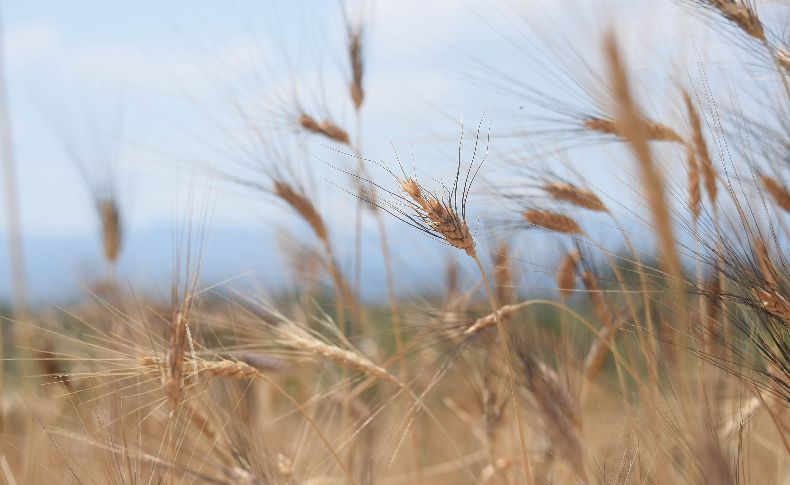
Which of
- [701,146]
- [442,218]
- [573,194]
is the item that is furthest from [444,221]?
[701,146]

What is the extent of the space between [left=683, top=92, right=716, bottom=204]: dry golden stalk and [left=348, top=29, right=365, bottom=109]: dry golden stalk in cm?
97

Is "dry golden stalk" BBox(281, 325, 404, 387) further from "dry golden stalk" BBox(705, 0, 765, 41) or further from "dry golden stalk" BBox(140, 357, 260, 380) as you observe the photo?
"dry golden stalk" BBox(705, 0, 765, 41)

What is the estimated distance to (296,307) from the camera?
3.02 metres

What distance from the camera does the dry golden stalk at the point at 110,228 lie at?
261cm

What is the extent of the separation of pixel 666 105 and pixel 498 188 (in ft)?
1.12

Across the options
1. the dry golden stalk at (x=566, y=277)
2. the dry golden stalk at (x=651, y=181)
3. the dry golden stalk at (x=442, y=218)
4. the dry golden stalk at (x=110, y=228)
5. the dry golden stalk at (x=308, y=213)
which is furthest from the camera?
the dry golden stalk at (x=110, y=228)

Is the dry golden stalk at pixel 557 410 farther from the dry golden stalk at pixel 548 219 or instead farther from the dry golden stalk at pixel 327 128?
the dry golden stalk at pixel 327 128

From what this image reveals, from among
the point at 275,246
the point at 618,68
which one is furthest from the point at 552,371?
the point at 275,246

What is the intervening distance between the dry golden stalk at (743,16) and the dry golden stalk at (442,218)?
25.6 inches

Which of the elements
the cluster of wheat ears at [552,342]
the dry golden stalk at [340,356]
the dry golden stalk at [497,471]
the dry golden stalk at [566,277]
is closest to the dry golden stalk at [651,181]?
the cluster of wheat ears at [552,342]

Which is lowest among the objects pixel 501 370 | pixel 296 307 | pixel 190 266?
pixel 296 307

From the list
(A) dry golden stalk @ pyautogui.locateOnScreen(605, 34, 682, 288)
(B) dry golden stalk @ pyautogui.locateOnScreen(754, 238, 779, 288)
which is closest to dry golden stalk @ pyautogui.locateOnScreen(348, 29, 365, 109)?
(B) dry golden stalk @ pyautogui.locateOnScreen(754, 238, 779, 288)

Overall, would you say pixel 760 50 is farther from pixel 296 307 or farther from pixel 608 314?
pixel 296 307

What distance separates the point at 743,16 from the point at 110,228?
1813mm
